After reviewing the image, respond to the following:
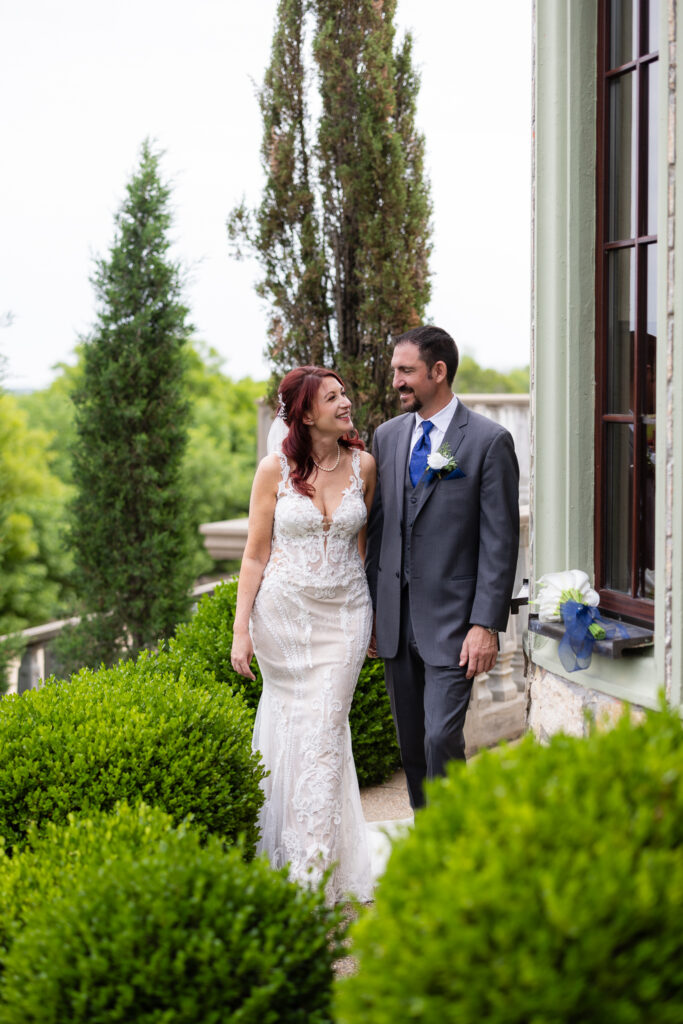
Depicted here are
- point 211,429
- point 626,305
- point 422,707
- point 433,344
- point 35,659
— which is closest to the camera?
point 626,305

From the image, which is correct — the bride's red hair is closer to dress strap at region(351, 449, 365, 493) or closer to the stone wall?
dress strap at region(351, 449, 365, 493)

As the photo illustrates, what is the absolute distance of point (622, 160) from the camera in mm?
3258

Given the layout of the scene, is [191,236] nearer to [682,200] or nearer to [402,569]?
[402,569]

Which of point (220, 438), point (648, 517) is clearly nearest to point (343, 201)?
point (648, 517)

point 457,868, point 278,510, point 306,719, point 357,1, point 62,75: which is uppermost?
point 62,75

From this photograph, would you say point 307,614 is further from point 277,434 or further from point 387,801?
point 387,801

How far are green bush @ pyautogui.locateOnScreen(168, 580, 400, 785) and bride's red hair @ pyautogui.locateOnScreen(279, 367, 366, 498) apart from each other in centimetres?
116

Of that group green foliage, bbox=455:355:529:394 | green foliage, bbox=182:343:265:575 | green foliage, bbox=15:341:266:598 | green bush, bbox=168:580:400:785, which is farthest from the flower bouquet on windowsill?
green foliage, bbox=455:355:529:394

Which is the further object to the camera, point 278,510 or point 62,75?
point 62,75

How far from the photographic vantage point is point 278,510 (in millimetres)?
3809

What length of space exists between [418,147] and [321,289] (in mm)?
1151

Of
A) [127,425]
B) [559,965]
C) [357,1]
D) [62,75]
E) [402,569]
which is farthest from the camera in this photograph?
[62,75]

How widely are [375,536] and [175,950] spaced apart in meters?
2.23

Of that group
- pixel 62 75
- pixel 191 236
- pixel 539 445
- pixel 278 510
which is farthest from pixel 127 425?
pixel 62 75
